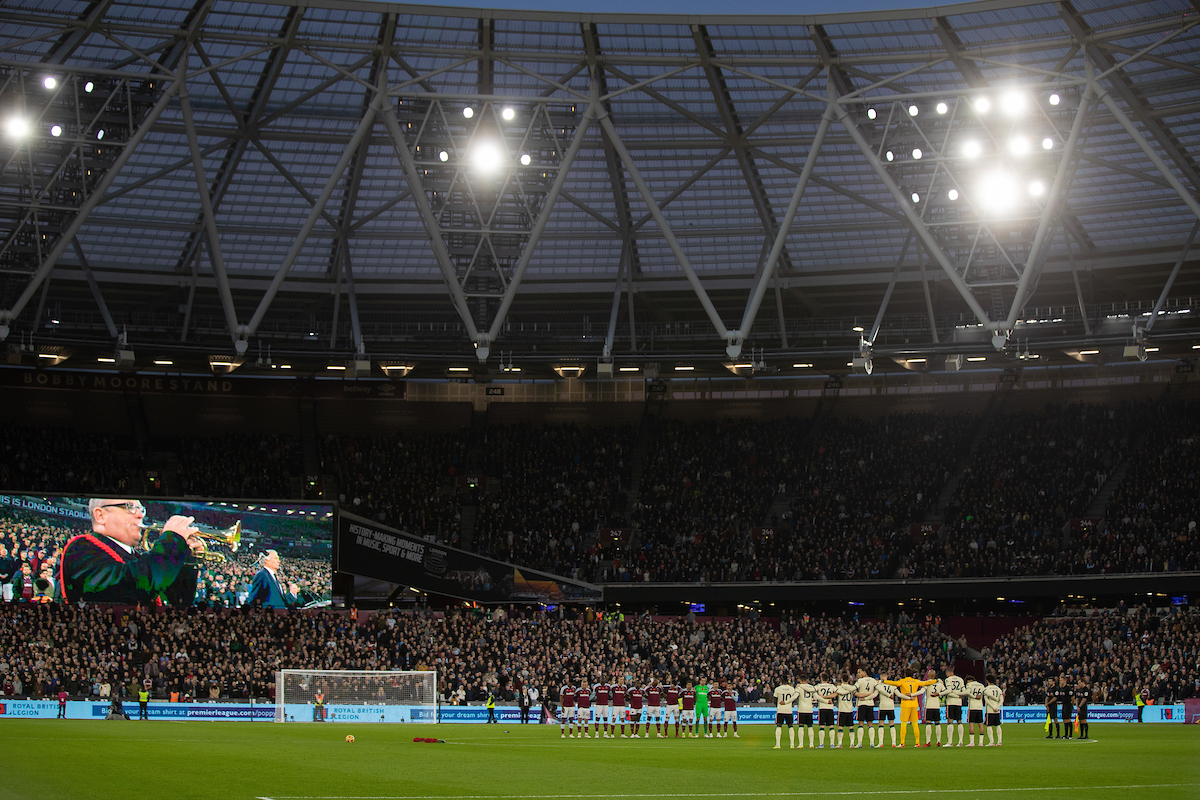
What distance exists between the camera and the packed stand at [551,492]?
5944 centimetres

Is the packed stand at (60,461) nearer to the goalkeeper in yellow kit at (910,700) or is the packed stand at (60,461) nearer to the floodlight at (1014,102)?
the goalkeeper in yellow kit at (910,700)

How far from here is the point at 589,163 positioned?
170ft

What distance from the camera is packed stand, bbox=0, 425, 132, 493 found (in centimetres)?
5626

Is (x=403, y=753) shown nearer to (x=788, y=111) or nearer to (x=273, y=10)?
(x=273, y=10)

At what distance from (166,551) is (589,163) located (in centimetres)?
2358

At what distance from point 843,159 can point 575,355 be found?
14.1m

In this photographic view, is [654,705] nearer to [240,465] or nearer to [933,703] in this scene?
[933,703]

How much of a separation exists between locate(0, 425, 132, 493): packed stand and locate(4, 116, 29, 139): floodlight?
2146 cm

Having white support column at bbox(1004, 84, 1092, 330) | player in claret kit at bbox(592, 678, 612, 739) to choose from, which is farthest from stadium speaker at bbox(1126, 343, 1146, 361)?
player in claret kit at bbox(592, 678, 612, 739)

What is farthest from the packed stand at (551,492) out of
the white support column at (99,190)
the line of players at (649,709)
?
the white support column at (99,190)

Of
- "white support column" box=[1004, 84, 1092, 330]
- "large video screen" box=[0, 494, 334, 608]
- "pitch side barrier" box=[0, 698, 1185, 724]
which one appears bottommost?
"pitch side barrier" box=[0, 698, 1185, 724]

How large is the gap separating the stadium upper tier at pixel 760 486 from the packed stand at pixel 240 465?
0.11m

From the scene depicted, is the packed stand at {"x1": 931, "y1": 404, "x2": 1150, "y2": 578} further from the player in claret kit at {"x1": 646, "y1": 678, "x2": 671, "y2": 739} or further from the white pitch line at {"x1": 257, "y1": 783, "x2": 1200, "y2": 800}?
the white pitch line at {"x1": 257, "y1": 783, "x2": 1200, "y2": 800}

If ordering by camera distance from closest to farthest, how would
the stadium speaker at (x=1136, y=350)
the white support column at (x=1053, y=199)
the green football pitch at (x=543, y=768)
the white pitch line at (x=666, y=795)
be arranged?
the white pitch line at (x=666, y=795), the green football pitch at (x=543, y=768), the white support column at (x=1053, y=199), the stadium speaker at (x=1136, y=350)
